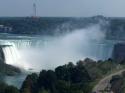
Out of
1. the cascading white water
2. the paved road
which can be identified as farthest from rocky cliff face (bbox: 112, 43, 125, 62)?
the paved road

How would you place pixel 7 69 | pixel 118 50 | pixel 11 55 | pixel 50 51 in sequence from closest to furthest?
pixel 7 69 → pixel 11 55 → pixel 118 50 → pixel 50 51

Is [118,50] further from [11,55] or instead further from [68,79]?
[68,79]

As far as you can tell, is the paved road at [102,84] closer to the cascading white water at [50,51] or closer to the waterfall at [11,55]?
the cascading white water at [50,51]

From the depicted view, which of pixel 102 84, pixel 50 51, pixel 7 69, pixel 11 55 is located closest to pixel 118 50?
pixel 50 51

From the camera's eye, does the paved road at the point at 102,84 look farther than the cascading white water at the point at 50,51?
No

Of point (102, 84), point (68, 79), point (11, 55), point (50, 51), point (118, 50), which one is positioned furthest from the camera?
point (50, 51)

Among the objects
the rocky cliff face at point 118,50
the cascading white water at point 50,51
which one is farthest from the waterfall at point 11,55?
the rocky cliff face at point 118,50

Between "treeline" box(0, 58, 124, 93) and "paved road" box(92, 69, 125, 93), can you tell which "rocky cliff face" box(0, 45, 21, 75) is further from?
"paved road" box(92, 69, 125, 93)

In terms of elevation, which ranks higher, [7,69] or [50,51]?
[7,69]

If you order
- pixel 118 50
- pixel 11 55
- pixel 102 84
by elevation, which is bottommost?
pixel 11 55
